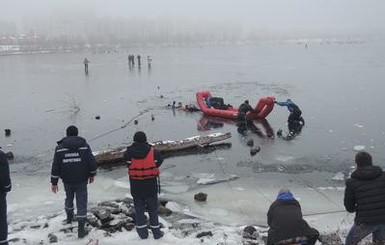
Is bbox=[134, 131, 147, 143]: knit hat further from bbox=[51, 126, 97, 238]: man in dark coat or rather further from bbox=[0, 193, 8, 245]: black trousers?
bbox=[0, 193, 8, 245]: black trousers

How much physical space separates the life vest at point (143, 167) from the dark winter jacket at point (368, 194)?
8.85 feet

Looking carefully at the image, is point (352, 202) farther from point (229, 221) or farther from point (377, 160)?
point (377, 160)

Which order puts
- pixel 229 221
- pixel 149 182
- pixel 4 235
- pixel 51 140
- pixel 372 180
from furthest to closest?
1. pixel 51 140
2. pixel 229 221
3. pixel 149 182
4. pixel 4 235
5. pixel 372 180

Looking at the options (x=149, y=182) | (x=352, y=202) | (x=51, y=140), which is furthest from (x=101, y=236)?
(x=51, y=140)

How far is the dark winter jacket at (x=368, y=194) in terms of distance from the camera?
5.61 metres

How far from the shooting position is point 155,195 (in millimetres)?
7188

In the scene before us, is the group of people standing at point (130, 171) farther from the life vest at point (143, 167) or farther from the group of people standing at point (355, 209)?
the group of people standing at point (355, 209)

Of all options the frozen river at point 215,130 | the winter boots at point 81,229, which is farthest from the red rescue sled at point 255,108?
the winter boots at point 81,229

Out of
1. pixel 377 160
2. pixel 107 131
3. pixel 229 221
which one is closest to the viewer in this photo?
pixel 229 221

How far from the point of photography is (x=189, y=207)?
388 inches

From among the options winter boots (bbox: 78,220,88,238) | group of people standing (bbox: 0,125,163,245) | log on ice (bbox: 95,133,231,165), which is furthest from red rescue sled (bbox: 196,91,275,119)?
winter boots (bbox: 78,220,88,238)

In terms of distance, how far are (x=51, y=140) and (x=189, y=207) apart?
365 inches

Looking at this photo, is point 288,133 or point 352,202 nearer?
point 352,202

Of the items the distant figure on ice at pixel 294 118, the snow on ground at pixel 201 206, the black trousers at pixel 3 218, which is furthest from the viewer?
the distant figure on ice at pixel 294 118
